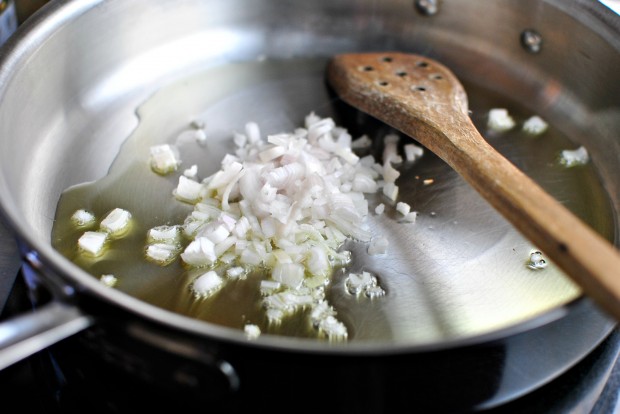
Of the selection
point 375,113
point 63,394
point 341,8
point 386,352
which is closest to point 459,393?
point 386,352

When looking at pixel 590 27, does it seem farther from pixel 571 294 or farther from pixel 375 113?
pixel 571 294

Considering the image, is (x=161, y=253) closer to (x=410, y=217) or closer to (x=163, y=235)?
(x=163, y=235)

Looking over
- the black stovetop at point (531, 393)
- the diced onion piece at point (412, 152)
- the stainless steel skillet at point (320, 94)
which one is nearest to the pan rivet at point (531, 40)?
the stainless steel skillet at point (320, 94)

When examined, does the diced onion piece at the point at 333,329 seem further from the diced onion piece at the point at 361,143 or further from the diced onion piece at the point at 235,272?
the diced onion piece at the point at 361,143

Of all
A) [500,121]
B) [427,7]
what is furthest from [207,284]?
[427,7]

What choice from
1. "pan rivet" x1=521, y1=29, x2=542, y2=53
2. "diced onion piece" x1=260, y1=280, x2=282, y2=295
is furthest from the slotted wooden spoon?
"diced onion piece" x1=260, y1=280, x2=282, y2=295
